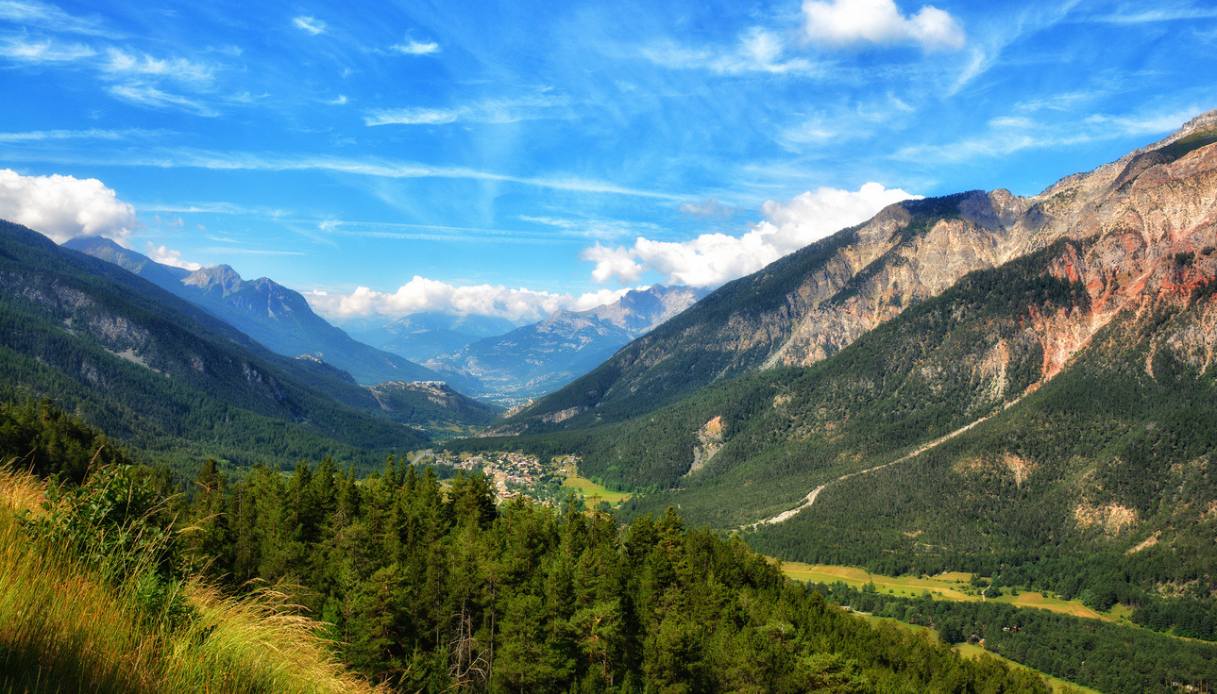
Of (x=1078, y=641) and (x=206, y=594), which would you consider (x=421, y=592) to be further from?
(x=1078, y=641)

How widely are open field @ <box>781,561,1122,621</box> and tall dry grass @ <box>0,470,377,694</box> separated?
15062cm

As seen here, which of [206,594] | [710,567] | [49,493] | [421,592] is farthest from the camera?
[710,567]

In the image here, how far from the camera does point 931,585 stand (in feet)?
513

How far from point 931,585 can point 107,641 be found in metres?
182

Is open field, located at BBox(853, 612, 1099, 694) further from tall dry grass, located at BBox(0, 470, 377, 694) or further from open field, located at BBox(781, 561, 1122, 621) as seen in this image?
tall dry grass, located at BBox(0, 470, 377, 694)

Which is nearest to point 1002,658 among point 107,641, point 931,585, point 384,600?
point 931,585

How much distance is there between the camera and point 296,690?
23.1 ft

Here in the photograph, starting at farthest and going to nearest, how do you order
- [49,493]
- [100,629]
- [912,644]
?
[912,644] < [49,493] < [100,629]

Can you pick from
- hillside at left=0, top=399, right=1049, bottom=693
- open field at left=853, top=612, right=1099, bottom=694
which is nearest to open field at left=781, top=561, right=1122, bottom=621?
open field at left=853, top=612, right=1099, bottom=694

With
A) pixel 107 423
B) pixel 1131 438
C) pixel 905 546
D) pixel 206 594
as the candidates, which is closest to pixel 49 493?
pixel 206 594

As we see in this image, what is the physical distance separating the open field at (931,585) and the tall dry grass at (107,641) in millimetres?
150624

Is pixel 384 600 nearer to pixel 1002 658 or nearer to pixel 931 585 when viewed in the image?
pixel 1002 658

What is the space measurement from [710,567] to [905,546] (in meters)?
148

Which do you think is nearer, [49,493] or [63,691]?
[63,691]
